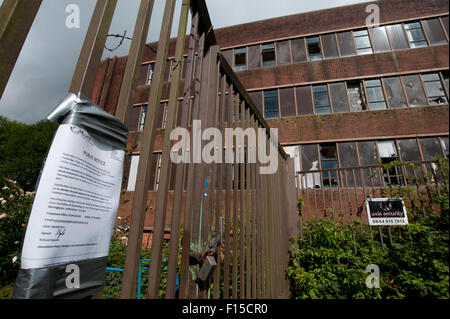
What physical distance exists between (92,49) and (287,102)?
1130 cm

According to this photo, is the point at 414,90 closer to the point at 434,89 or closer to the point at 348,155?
the point at 434,89

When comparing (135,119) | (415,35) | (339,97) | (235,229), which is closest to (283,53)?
(339,97)

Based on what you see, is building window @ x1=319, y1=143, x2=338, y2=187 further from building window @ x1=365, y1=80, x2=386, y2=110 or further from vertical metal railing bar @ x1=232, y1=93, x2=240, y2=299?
vertical metal railing bar @ x1=232, y1=93, x2=240, y2=299

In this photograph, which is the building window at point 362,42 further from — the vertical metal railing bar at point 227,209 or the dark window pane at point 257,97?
the vertical metal railing bar at point 227,209

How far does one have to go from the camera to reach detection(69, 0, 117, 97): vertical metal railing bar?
763mm

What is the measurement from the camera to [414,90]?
9.84 metres

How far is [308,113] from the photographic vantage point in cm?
1069

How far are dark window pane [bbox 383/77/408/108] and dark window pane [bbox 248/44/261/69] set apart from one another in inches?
253

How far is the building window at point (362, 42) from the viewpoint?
1094 cm

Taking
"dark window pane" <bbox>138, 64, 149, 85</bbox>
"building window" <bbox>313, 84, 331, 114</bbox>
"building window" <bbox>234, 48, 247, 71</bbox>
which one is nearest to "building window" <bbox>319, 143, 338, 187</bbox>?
"building window" <bbox>313, 84, 331, 114</bbox>

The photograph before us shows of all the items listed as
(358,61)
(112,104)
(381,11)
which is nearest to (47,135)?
(112,104)

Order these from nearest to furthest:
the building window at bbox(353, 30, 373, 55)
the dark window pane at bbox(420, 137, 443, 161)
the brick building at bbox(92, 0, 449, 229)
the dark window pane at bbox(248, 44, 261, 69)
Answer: the dark window pane at bbox(420, 137, 443, 161) → the brick building at bbox(92, 0, 449, 229) → the building window at bbox(353, 30, 373, 55) → the dark window pane at bbox(248, 44, 261, 69)

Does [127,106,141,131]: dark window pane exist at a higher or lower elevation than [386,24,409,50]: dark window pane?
lower

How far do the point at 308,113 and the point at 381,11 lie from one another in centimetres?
686
